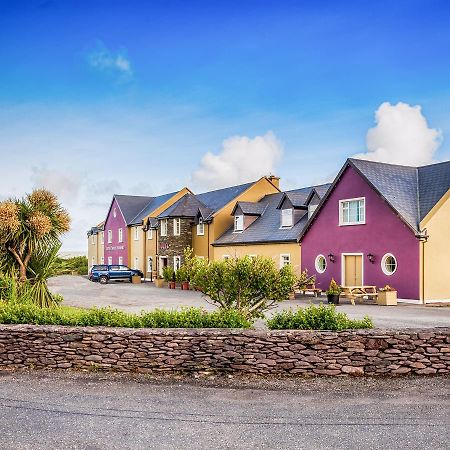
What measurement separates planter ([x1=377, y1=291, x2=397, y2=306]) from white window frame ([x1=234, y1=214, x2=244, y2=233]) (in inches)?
652

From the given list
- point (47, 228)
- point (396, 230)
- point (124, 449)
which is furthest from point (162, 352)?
point (396, 230)

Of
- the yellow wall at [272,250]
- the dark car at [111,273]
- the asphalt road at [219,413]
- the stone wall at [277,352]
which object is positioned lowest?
the asphalt road at [219,413]

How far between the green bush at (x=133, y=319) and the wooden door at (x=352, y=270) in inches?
769

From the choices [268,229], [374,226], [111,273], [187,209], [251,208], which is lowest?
[111,273]

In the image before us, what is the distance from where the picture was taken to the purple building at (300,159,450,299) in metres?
27.6

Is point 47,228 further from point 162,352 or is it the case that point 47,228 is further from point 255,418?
point 255,418

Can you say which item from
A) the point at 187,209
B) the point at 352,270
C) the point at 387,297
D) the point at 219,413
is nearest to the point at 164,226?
the point at 187,209

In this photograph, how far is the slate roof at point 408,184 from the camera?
28.1 metres

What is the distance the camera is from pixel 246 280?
46.0 feet

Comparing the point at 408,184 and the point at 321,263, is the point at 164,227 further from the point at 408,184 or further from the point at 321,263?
the point at 408,184

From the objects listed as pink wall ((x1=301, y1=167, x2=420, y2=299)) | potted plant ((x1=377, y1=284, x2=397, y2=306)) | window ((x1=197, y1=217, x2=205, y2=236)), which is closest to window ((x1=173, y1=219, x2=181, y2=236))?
window ((x1=197, y1=217, x2=205, y2=236))

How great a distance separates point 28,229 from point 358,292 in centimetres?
1768

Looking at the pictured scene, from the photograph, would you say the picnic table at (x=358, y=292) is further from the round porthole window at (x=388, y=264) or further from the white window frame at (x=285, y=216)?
the white window frame at (x=285, y=216)

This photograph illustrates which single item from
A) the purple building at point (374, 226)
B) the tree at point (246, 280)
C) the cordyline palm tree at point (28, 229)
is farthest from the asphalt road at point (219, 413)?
the purple building at point (374, 226)
